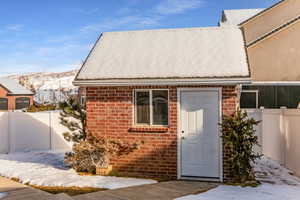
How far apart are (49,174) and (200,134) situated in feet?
15.5

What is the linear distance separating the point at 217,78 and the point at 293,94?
9.01 m

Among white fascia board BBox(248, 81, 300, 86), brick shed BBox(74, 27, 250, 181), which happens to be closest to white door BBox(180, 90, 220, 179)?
brick shed BBox(74, 27, 250, 181)

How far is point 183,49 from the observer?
9.66 m

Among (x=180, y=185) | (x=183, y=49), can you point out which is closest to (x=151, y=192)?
(x=180, y=185)

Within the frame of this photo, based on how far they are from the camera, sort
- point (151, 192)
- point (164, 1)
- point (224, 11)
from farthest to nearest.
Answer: point (224, 11)
point (164, 1)
point (151, 192)

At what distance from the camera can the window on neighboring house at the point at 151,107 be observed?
8891 mm

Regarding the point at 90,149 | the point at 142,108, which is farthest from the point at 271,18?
the point at 90,149

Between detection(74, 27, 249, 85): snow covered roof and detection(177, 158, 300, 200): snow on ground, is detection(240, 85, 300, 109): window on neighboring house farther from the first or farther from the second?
detection(177, 158, 300, 200): snow on ground

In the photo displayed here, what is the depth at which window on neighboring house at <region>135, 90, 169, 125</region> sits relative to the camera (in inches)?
350

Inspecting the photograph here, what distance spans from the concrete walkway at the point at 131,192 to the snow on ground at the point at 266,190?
45cm

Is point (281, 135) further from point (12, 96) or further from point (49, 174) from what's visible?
point (12, 96)

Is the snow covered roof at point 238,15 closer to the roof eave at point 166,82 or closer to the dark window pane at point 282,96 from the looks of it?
the dark window pane at point 282,96

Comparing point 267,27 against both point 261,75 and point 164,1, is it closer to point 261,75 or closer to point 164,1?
point 261,75

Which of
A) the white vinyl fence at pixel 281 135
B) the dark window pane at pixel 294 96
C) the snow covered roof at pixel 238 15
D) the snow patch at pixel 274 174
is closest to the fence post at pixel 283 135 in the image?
the white vinyl fence at pixel 281 135
